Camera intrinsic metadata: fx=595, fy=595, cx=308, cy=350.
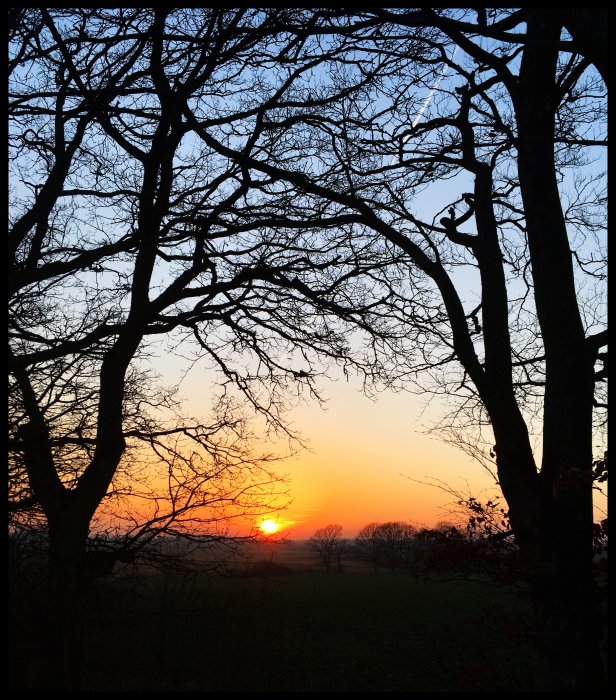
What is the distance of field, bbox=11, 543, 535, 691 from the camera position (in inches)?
260

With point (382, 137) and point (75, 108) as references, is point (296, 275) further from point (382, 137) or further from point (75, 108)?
point (75, 108)

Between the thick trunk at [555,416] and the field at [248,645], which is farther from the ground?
the thick trunk at [555,416]

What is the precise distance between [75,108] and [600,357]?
711cm

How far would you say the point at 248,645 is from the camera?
416 inches

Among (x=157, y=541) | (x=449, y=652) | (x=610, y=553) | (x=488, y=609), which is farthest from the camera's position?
(x=449, y=652)

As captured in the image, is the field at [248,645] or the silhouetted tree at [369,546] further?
the silhouetted tree at [369,546]

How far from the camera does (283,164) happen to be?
8672 millimetres

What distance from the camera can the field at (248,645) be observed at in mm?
6595

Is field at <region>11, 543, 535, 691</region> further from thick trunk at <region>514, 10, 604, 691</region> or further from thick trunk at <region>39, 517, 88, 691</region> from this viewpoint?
thick trunk at <region>514, 10, 604, 691</region>

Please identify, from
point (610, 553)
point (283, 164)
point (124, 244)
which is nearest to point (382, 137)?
point (283, 164)

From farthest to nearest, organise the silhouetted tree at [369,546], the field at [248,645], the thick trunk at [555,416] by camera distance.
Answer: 1. the silhouetted tree at [369,546]
2. the field at [248,645]
3. the thick trunk at [555,416]

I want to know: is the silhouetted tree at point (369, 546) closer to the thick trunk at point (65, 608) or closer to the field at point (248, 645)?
the field at point (248, 645)

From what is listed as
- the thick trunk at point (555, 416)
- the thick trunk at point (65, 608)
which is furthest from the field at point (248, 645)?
the thick trunk at point (555, 416)

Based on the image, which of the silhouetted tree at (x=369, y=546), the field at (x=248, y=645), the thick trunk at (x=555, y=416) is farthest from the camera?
the silhouetted tree at (x=369, y=546)
